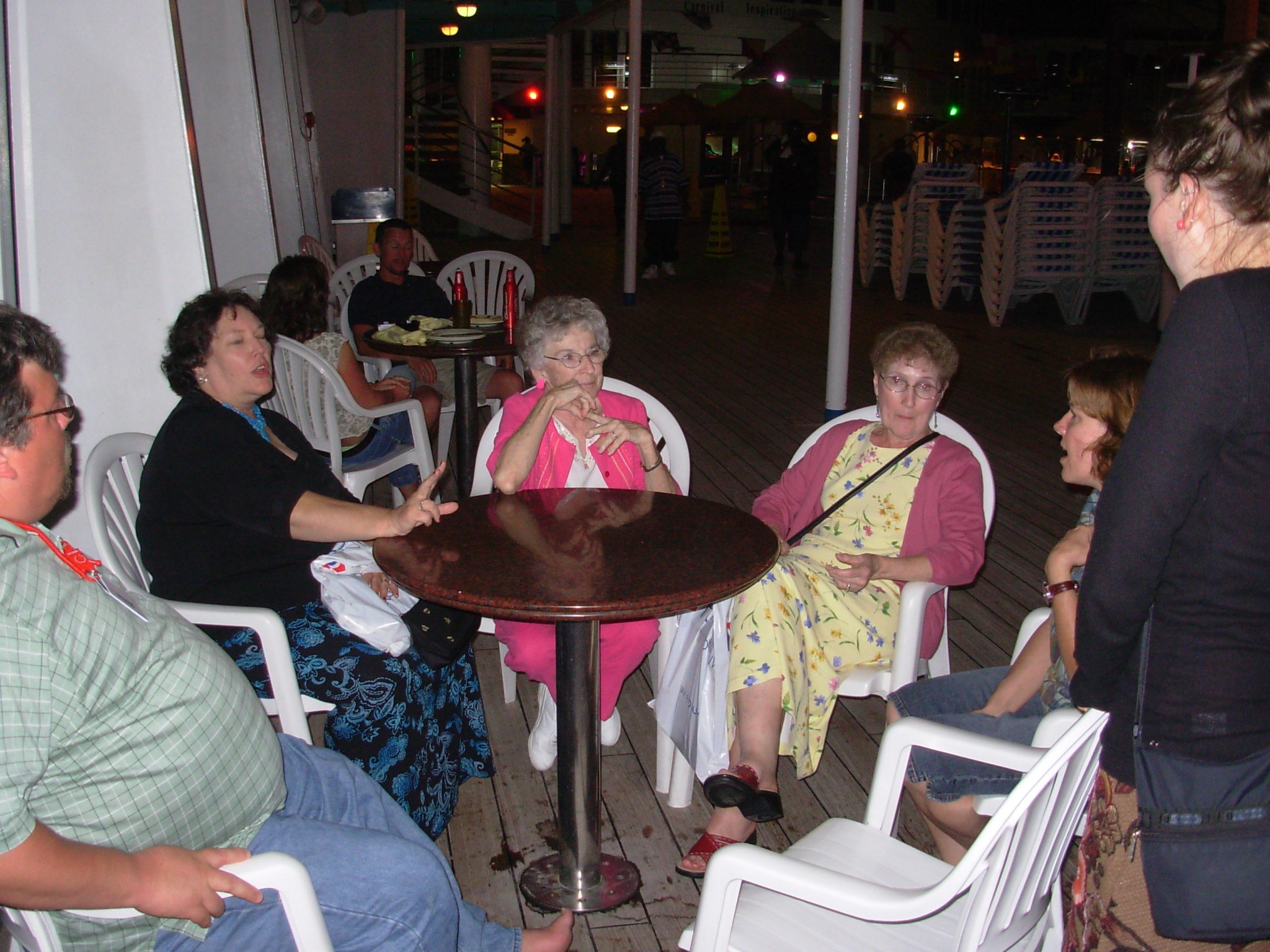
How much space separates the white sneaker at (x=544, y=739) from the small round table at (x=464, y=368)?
172 centimetres

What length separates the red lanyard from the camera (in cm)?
128

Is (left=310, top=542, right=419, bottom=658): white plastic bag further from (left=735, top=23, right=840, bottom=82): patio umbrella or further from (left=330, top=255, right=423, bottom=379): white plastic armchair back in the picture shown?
(left=735, top=23, right=840, bottom=82): patio umbrella

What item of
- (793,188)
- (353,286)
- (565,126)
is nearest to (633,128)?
(793,188)

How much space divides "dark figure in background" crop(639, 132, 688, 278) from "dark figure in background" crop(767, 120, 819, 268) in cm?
120

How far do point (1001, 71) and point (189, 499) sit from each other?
29285 millimetres

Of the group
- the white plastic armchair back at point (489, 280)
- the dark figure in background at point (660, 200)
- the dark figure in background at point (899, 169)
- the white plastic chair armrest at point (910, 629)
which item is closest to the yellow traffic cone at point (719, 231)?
the dark figure in background at point (899, 169)

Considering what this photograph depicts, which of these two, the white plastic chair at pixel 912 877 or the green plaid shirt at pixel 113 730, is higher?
the green plaid shirt at pixel 113 730

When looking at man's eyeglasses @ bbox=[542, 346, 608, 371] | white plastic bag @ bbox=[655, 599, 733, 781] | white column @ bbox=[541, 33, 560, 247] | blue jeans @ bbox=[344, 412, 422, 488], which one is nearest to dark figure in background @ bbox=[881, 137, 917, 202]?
white column @ bbox=[541, 33, 560, 247]

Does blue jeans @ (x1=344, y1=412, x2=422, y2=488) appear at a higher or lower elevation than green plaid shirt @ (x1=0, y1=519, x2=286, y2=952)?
lower

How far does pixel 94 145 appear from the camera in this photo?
251 centimetres

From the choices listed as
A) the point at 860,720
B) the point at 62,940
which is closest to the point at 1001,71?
the point at 860,720

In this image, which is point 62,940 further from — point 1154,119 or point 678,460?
point 678,460

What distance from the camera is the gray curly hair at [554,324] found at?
2471 millimetres

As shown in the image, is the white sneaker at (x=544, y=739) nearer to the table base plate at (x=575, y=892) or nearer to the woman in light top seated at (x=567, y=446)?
the woman in light top seated at (x=567, y=446)
